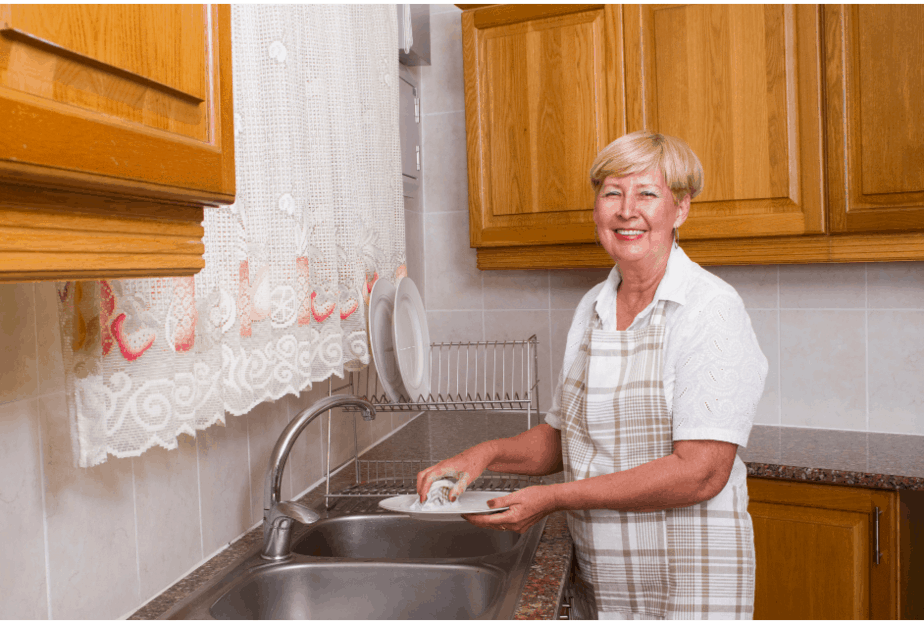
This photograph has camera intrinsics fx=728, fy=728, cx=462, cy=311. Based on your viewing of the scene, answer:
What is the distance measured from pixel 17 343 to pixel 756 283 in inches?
75.4

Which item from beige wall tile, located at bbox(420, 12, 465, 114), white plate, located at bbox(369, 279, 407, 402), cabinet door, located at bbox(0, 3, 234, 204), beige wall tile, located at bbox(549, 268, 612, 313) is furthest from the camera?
beige wall tile, located at bbox(420, 12, 465, 114)

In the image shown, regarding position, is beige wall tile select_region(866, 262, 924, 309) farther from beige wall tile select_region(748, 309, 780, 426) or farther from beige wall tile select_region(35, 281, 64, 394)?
beige wall tile select_region(35, 281, 64, 394)

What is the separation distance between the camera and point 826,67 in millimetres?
1744

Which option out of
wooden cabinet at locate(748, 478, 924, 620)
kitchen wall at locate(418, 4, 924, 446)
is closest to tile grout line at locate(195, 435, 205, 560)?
wooden cabinet at locate(748, 478, 924, 620)

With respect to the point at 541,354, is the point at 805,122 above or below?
above

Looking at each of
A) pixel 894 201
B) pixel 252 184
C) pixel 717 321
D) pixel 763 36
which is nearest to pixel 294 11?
pixel 252 184

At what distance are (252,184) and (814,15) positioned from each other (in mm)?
1416

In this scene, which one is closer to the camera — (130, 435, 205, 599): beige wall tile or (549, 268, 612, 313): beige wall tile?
(130, 435, 205, 599): beige wall tile

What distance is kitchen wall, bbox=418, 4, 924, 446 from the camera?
2.04 m

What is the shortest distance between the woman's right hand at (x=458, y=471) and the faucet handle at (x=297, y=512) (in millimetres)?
178

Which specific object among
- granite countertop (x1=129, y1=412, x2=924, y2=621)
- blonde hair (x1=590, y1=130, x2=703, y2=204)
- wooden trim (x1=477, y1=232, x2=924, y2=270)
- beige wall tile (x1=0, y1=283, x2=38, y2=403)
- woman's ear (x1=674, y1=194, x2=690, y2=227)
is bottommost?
granite countertop (x1=129, y1=412, x2=924, y2=621)

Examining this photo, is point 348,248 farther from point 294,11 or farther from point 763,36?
point 763,36

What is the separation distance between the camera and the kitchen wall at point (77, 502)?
2.88 ft

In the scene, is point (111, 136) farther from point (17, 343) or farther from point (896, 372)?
point (896, 372)
